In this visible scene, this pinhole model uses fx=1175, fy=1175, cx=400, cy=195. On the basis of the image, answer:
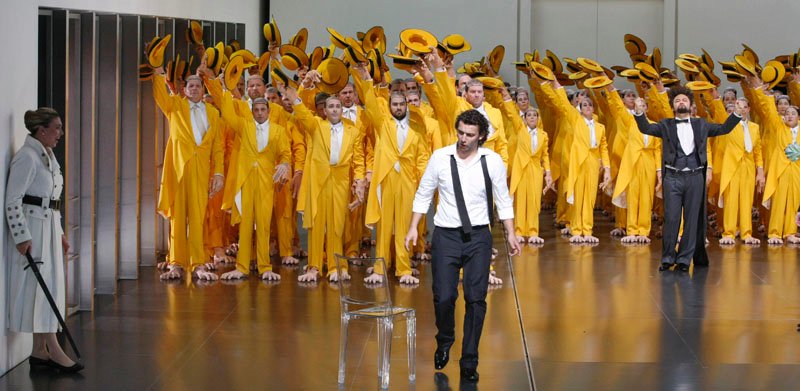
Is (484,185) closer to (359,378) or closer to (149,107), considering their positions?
→ (359,378)

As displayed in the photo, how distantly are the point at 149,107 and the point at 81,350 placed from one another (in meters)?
3.27

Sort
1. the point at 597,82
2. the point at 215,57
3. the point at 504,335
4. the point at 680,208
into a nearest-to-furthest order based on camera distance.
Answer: the point at 504,335, the point at 215,57, the point at 680,208, the point at 597,82

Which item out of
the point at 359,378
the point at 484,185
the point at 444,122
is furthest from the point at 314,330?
the point at 444,122

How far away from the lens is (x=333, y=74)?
941 centimetres

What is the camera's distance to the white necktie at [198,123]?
9523 mm

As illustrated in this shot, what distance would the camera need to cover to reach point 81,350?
273 inches

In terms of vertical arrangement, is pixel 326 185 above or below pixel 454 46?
below

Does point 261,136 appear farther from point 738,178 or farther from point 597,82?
point 738,178

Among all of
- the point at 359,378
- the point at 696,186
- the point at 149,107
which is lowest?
the point at 359,378

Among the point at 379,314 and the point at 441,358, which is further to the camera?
the point at 441,358

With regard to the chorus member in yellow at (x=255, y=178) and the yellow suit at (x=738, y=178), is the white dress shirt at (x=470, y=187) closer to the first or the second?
the chorus member in yellow at (x=255, y=178)

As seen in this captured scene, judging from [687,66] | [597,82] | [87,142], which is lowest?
[87,142]

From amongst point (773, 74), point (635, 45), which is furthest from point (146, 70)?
point (635, 45)

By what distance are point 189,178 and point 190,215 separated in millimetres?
302
